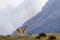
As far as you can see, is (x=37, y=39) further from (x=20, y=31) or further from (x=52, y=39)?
(x=20, y=31)

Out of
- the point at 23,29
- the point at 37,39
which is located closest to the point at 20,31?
the point at 23,29

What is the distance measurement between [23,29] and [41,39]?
43.8 metres

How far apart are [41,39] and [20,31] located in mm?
43447

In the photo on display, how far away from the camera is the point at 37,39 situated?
37.8 meters

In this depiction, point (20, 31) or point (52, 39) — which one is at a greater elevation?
point (20, 31)

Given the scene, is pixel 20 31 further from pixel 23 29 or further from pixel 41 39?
pixel 41 39

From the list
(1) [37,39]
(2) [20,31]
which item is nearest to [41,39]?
(1) [37,39]

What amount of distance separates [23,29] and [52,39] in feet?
150

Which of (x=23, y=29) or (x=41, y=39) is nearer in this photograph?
(x=41, y=39)

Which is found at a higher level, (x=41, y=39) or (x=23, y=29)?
(x=23, y=29)

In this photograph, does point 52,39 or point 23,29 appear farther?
point 23,29

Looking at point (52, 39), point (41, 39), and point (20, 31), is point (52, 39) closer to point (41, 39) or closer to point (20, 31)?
point (41, 39)

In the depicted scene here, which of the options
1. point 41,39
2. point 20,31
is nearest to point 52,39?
point 41,39

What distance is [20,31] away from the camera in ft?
264
